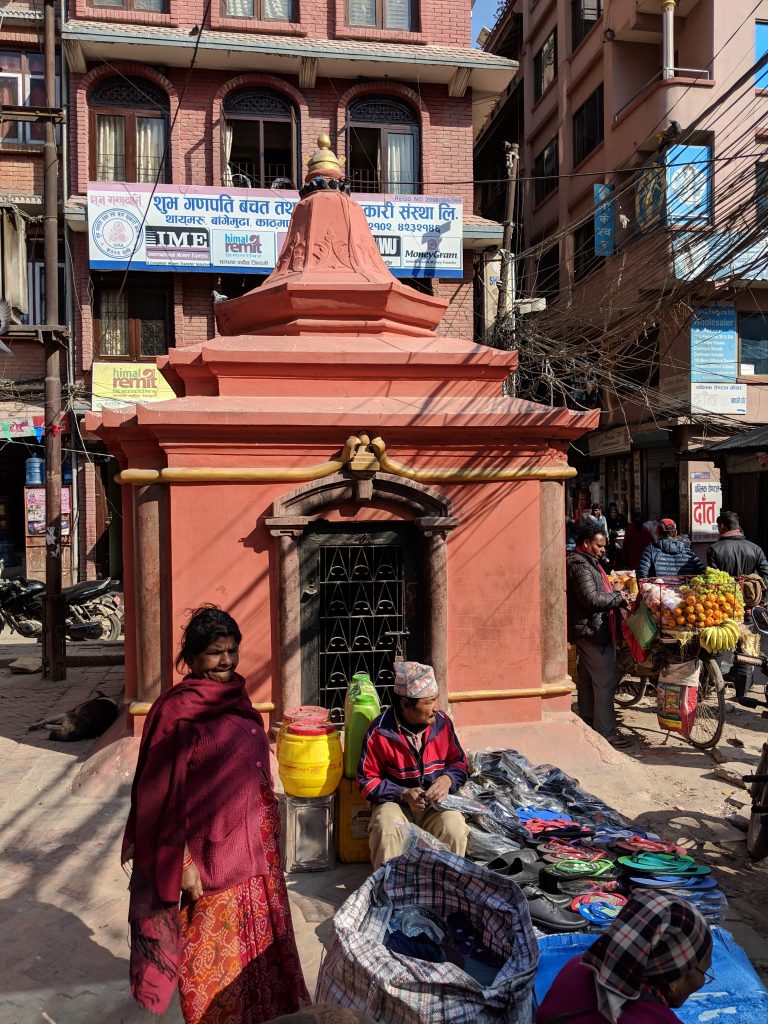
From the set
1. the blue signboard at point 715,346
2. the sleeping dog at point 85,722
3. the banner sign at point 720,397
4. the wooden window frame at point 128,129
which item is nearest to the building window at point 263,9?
the wooden window frame at point 128,129

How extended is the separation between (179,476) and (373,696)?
2.20 metres

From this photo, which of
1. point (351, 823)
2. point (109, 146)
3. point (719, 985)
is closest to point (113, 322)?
point (109, 146)

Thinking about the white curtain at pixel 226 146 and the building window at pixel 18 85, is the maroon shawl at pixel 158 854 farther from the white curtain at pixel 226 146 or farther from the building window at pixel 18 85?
the building window at pixel 18 85

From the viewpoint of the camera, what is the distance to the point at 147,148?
640 inches

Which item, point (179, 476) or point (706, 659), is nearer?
point (179, 476)

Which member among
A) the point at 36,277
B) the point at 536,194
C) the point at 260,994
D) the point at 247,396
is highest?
the point at 536,194

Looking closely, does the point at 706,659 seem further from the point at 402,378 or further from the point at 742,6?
the point at 742,6

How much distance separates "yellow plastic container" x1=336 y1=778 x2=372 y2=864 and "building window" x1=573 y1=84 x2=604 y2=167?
68.1 feet

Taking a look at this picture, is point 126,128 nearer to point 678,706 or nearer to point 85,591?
point 85,591

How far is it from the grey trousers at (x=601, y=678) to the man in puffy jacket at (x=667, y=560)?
2.14m

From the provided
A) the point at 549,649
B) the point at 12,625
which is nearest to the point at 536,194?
the point at 12,625

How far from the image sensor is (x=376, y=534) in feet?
20.0

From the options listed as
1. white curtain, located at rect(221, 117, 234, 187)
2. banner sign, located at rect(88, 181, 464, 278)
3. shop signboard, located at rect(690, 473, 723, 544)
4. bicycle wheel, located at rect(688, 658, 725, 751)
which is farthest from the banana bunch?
white curtain, located at rect(221, 117, 234, 187)

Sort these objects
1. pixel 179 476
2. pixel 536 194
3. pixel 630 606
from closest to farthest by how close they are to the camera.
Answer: pixel 179 476
pixel 630 606
pixel 536 194
